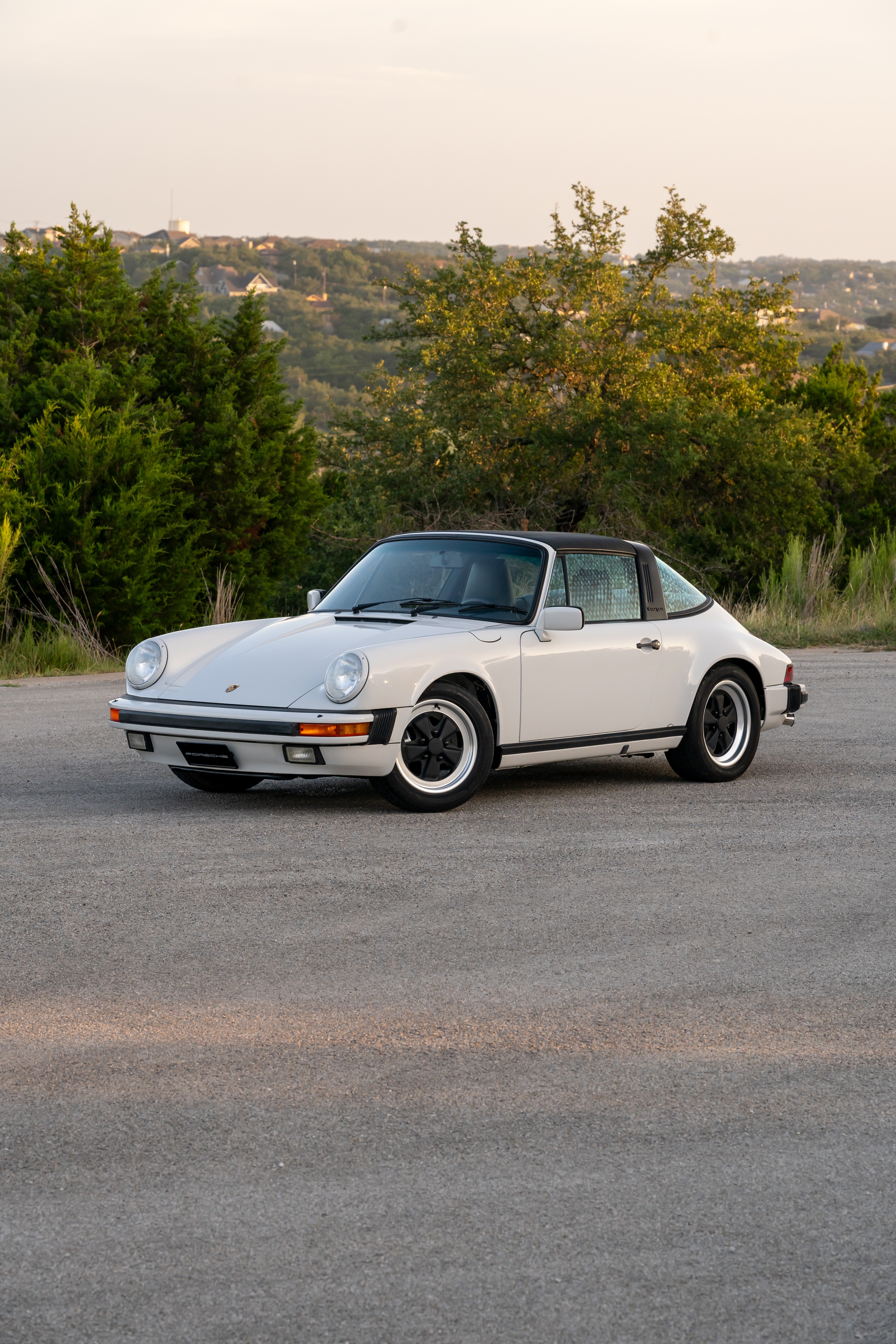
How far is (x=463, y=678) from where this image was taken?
27.6 feet

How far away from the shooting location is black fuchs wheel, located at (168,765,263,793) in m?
9.12

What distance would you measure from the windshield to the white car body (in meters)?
0.07

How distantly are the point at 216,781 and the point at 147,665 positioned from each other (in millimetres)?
873

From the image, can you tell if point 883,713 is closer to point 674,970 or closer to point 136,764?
point 136,764

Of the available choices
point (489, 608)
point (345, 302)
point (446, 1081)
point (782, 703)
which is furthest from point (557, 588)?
point (345, 302)

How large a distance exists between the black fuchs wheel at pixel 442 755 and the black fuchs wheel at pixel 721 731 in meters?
1.63

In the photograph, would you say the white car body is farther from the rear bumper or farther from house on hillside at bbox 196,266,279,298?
house on hillside at bbox 196,266,279,298

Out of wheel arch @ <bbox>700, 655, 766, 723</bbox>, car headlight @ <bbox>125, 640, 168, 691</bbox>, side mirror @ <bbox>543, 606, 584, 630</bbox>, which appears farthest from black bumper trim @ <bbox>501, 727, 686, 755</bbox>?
car headlight @ <bbox>125, 640, 168, 691</bbox>

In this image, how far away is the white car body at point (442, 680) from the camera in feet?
26.3

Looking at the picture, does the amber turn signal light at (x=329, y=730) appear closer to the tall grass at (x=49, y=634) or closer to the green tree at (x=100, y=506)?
the tall grass at (x=49, y=634)

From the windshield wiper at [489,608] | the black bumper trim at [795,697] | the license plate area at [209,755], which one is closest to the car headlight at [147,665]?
the license plate area at [209,755]

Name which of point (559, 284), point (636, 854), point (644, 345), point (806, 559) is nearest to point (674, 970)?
point (636, 854)

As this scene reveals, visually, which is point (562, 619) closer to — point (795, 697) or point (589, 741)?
point (589, 741)

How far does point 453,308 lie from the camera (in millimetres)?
33750
